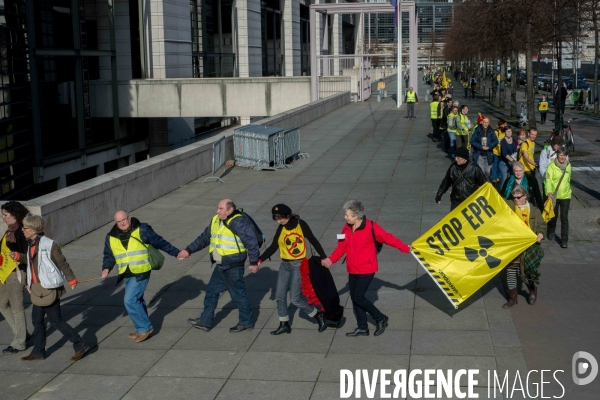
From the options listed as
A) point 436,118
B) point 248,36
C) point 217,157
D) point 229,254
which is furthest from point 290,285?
point 248,36

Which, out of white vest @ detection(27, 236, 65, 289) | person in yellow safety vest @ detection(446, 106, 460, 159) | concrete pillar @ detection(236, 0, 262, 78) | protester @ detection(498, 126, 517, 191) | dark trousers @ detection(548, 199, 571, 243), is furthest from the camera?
concrete pillar @ detection(236, 0, 262, 78)

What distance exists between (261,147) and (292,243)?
42.8 ft

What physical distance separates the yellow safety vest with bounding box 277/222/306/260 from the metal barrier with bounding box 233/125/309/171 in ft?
41.8

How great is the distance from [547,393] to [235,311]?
4.32 metres

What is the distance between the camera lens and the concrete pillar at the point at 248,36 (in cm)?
5125

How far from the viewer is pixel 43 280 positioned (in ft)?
28.3

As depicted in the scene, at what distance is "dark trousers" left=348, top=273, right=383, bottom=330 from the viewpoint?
9141mm

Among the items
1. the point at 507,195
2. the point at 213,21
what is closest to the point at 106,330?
the point at 507,195

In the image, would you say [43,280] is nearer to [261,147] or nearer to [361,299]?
[361,299]

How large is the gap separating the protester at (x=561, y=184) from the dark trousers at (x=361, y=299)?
518 centimetres

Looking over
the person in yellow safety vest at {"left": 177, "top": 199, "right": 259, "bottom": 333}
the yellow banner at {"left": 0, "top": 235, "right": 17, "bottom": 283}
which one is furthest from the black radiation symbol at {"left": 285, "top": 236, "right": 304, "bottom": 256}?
the yellow banner at {"left": 0, "top": 235, "right": 17, "bottom": 283}

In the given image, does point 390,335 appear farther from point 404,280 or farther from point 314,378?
point 404,280

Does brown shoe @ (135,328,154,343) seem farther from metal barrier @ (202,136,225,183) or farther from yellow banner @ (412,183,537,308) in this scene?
metal barrier @ (202,136,225,183)

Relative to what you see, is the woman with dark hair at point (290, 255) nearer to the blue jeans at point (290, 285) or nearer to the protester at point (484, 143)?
the blue jeans at point (290, 285)
